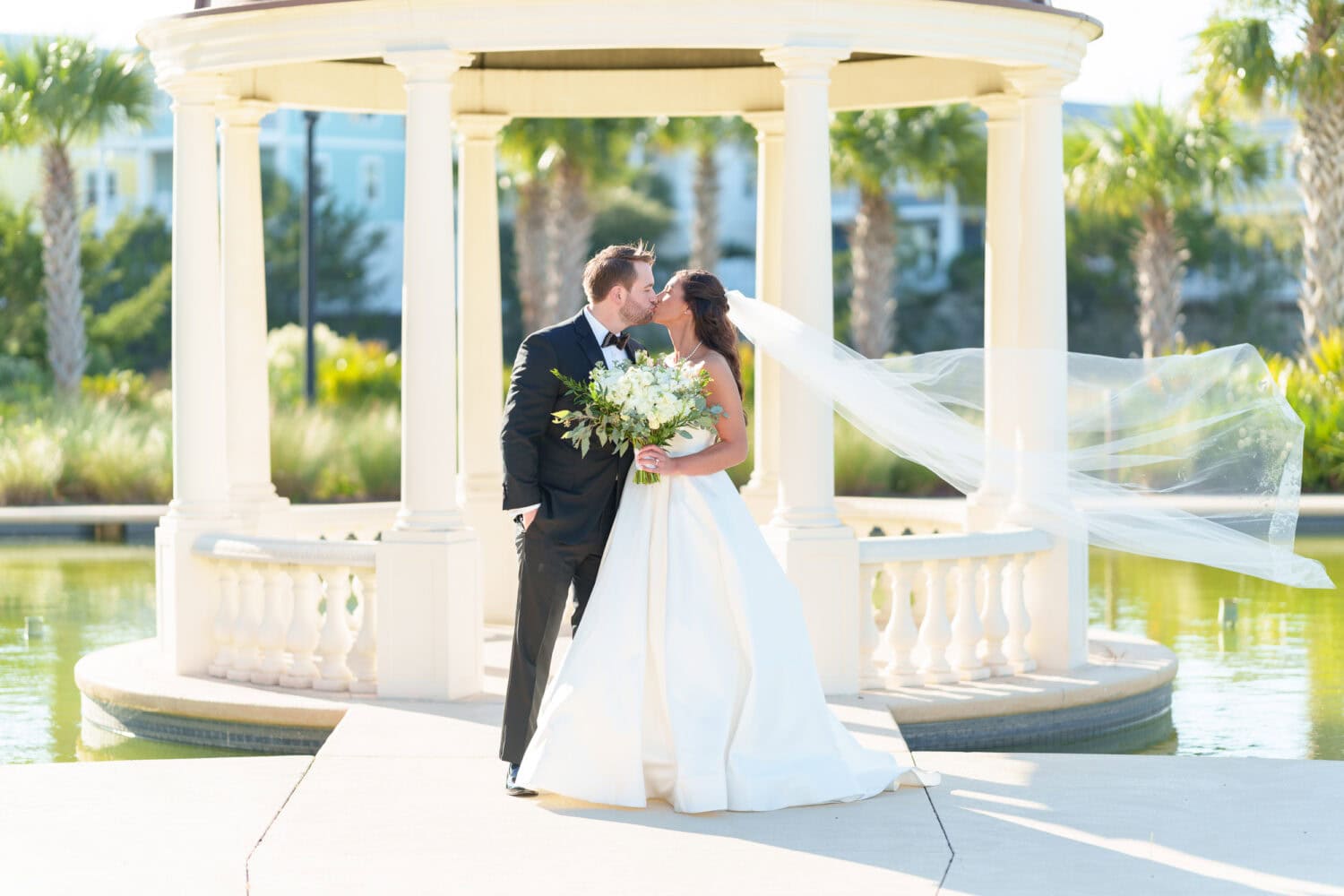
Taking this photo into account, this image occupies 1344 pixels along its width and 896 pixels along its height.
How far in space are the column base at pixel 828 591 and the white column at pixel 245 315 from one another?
11.8 ft

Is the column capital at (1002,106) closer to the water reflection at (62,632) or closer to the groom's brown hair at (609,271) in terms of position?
the groom's brown hair at (609,271)

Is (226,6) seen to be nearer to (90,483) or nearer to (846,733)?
(846,733)

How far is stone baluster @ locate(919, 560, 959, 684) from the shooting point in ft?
30.6

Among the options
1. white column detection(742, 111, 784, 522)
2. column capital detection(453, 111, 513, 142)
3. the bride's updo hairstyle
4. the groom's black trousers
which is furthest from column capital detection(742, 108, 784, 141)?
the groom's black trousers

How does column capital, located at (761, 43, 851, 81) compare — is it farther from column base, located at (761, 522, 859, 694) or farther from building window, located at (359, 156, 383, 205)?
building window, located at (359, 156, 383, 205)

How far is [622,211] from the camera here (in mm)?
50281

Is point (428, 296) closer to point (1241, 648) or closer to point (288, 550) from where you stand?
point (288, 550)

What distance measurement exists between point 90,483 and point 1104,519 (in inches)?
627

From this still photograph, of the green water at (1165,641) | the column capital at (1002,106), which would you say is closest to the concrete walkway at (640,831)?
the green water at (1165,641)

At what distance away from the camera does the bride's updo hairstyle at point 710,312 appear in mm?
6762

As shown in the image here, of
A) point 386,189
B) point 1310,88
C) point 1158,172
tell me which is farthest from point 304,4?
point 386,189

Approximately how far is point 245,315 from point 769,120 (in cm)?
359

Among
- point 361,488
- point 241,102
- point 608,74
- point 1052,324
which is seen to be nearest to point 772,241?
point 608,74

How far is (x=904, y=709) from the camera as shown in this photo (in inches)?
343
